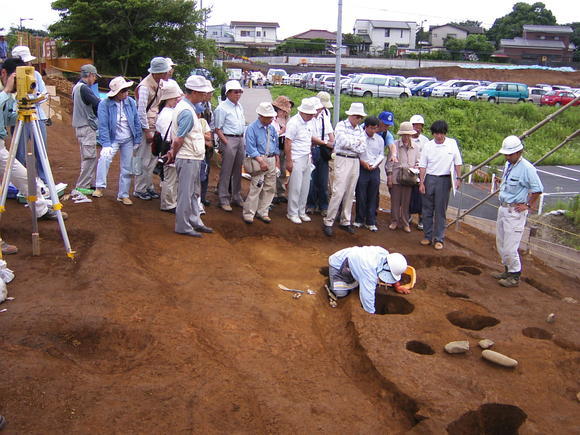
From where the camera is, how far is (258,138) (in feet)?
27.9

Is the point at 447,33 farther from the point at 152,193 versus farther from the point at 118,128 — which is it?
the point at 118,128

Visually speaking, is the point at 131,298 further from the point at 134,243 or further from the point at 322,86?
the point at 322,86

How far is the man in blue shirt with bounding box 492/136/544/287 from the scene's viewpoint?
766 cm

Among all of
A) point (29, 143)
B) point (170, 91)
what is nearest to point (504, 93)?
point (170, 91)

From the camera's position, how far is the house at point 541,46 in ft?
208

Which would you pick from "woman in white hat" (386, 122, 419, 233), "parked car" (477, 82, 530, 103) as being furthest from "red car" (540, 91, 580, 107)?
"woman in white hat" (386, 122, 419, 233)

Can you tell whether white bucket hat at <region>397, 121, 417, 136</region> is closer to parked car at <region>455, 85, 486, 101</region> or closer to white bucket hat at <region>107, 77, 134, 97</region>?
white bucket hat at <region>107, 77, 134, 97</region>

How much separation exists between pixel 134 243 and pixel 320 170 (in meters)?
3.69

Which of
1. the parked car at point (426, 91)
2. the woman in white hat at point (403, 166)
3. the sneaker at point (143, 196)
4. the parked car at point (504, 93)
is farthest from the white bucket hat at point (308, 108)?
the parked car at point (426, 91)

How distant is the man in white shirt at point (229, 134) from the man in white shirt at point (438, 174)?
9.31 ft

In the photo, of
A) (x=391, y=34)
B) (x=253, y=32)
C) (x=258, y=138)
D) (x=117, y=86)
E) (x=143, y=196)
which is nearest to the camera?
(x=117, y=86)

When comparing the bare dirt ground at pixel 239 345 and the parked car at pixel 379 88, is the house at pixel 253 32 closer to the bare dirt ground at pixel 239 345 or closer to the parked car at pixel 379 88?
the parked car at pixel 379 88

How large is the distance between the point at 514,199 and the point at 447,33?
245 ft

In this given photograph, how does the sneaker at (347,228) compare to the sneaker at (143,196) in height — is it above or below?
below
